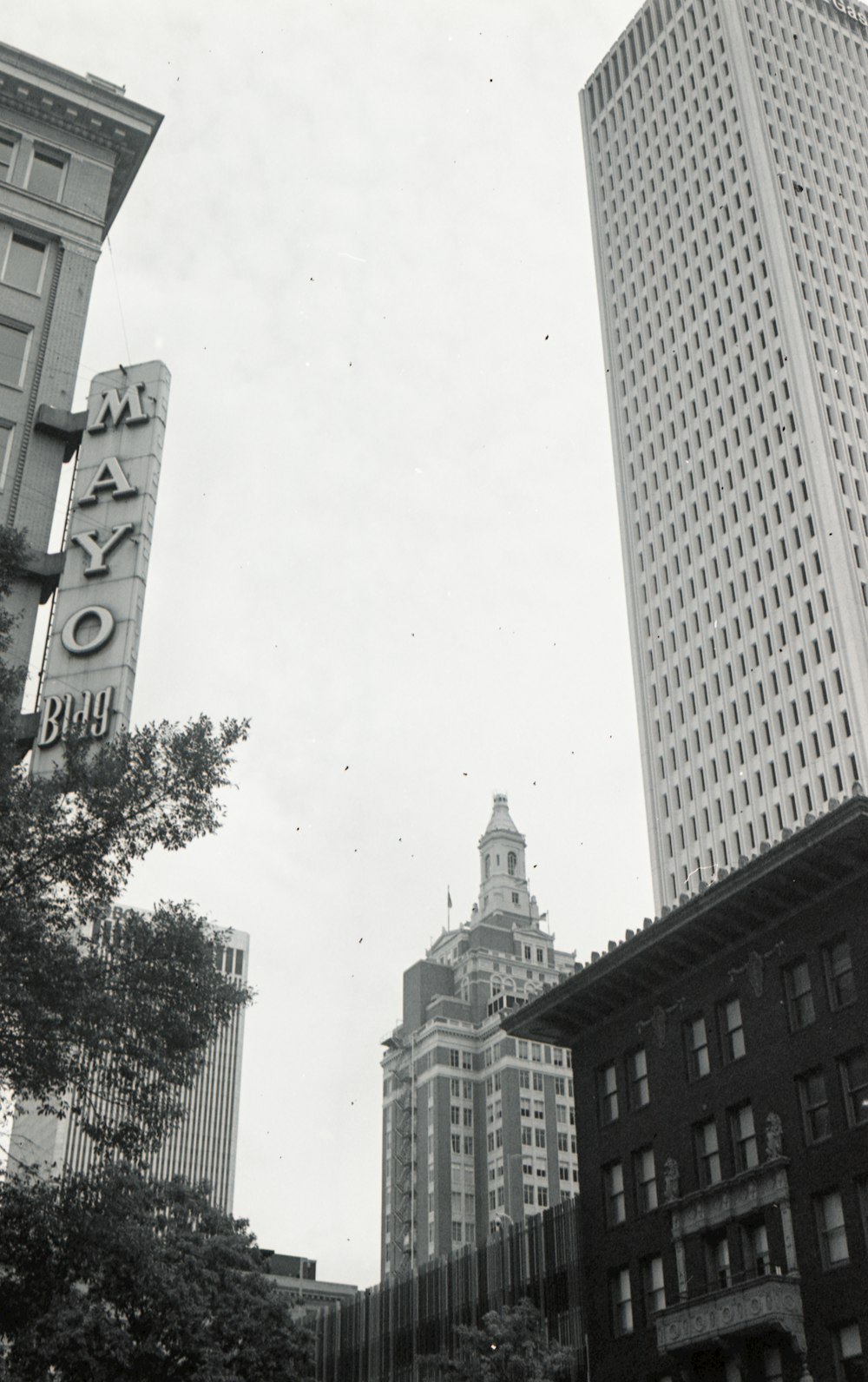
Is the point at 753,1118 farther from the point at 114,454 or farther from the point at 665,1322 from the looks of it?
the point at 114,454

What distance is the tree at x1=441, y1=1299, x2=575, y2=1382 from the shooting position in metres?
42.2

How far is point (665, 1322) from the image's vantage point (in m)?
40.7

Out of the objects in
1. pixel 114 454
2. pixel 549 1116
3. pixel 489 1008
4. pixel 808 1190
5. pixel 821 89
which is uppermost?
pixel 821 89

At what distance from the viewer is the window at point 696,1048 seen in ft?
144

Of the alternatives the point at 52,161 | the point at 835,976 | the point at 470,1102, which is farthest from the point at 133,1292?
the point at 470,1102

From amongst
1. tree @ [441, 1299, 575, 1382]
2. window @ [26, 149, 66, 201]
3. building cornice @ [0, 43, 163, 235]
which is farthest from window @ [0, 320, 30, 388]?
tree @ [441, 1299, 575, 1382]

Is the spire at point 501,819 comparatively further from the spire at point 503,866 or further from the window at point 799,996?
the window at point 799,996

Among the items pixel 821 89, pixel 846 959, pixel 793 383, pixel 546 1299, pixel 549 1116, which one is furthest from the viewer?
pixel 549 1116

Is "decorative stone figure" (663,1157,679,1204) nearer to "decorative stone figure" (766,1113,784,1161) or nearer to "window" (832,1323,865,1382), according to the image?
"decorative stone figure" (766,1113,784,1161)

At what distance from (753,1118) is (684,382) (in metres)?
88.8

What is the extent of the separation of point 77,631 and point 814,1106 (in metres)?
23.3

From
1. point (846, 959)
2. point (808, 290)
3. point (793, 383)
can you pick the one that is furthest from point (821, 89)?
point (846, 959)

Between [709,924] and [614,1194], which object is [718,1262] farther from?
[709,924]

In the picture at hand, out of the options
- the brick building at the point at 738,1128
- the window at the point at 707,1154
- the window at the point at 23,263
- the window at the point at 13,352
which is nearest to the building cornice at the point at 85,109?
the window at the point at 23,263
